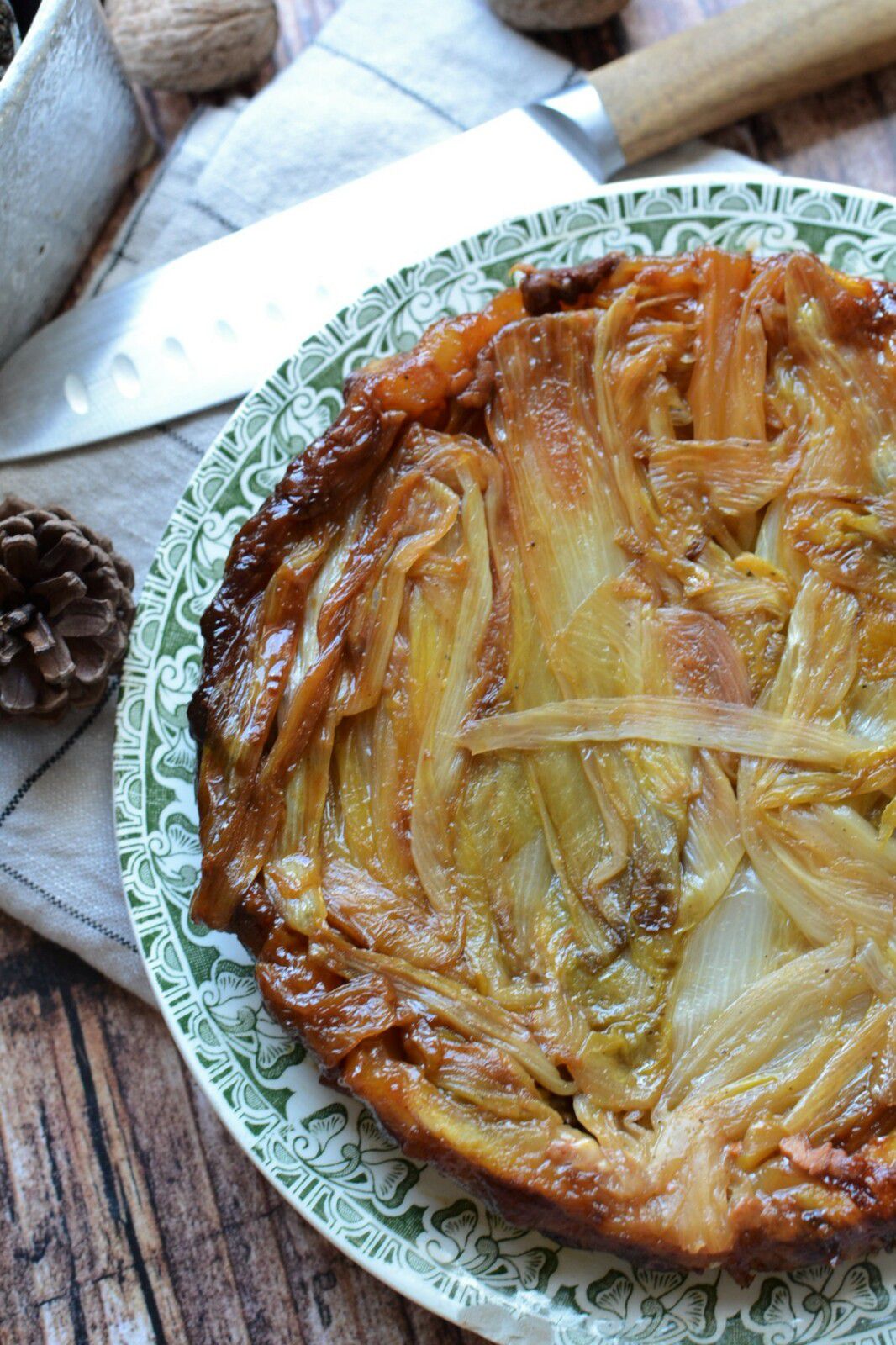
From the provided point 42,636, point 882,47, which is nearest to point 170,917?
point 42,636

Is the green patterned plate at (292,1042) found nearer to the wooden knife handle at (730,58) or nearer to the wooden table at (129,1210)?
the wooden knife handle at (730,58)

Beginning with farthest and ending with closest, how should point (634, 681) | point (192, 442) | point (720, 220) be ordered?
1. point (192, 442)
2. point (720, 220)
3. point (634, 681)

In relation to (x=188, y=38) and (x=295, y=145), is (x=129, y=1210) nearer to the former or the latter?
(x=295, y=145)

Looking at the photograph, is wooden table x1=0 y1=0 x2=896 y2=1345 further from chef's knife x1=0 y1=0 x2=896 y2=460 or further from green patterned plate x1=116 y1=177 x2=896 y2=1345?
chef's knife x1=0 y1=0 x2=896 y2=460

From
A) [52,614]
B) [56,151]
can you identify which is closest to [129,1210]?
[52,614]

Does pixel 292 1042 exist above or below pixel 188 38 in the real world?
below

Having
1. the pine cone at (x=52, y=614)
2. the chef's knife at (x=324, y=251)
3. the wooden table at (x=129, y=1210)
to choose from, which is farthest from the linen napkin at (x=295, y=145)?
the wooden table at (x=129, y=1210)

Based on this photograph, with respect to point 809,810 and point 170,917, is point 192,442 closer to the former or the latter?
point 170,917
